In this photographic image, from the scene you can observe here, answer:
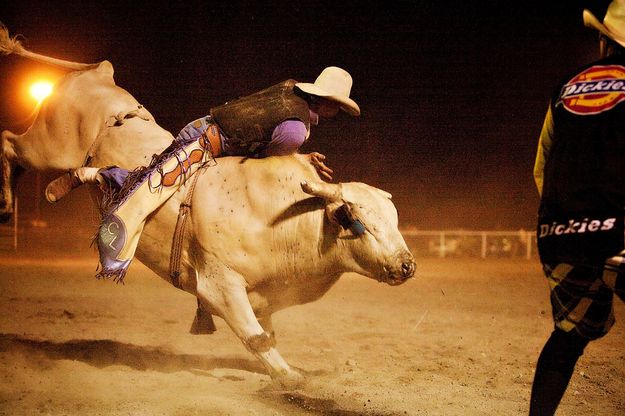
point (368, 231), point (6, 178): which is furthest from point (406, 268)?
point (6, 178)

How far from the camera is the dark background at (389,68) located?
1552 centimetres

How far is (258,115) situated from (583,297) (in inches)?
91.0

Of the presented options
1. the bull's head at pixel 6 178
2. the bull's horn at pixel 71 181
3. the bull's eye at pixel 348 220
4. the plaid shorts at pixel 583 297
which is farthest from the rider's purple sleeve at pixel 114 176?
the plaid shorts at pixel 583 297

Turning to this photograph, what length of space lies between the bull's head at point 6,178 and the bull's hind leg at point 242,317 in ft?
7.40

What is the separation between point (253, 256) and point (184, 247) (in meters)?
0.53

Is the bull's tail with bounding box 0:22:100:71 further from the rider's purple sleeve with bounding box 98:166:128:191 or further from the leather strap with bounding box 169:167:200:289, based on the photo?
the leather strap with bounding box 169:167:200:289

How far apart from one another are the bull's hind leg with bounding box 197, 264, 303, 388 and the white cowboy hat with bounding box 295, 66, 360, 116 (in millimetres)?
1323

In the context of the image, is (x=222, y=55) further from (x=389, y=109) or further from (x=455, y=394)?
(x=455, y=394)

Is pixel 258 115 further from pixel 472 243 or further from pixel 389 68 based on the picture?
pixel 389 68

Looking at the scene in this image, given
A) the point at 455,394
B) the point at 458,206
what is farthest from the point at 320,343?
the point at 458,206

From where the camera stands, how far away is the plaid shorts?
219 centimetres

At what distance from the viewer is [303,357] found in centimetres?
483

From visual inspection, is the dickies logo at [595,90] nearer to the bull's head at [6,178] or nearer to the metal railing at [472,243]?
the bull's head at [6,178]

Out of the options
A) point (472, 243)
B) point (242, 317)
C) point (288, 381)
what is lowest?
point (472, 243)
